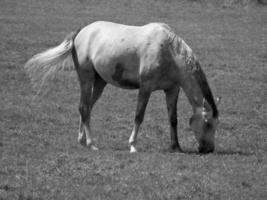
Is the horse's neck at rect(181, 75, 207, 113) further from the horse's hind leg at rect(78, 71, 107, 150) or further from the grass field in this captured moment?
the horse's hind leg at rect(78, 71, 107, 150)

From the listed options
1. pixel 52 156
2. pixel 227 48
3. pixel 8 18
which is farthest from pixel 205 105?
pixel 8 18

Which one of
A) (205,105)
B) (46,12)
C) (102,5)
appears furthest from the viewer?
(102,5)

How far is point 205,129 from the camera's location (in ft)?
38.2

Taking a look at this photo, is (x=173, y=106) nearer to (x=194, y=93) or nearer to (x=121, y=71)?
(x=194, y=93)

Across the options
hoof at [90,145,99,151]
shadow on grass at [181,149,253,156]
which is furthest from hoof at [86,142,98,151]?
shadow on grass at [181,149,253,156]

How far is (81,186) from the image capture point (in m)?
8.61

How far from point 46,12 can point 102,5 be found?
3.83m

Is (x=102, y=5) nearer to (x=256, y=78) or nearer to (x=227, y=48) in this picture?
(x=227, y=48)

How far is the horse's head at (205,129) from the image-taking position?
456 inches

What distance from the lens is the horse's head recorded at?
38.0ft

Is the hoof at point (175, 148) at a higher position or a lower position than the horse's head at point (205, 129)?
lower

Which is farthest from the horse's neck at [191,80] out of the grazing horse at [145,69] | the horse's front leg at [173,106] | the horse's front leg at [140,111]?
the horse's front leg at [140,111]

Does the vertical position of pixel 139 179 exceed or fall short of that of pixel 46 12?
it exceeds it

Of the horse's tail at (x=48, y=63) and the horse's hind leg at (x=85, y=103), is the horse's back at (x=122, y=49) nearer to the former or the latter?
the horse's hind leg at (x=85, y=103)
